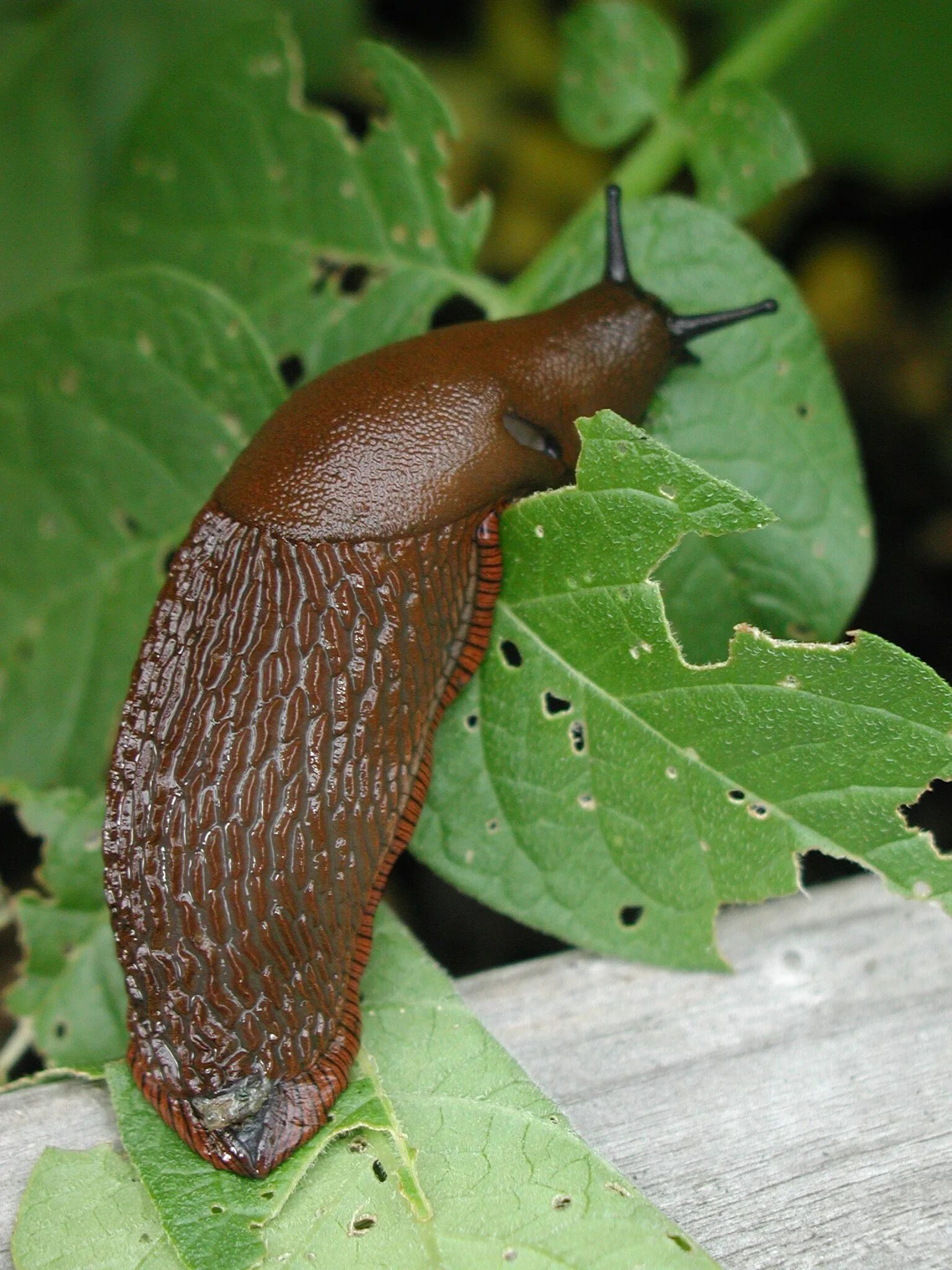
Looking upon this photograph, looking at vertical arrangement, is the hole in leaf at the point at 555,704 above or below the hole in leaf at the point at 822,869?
above

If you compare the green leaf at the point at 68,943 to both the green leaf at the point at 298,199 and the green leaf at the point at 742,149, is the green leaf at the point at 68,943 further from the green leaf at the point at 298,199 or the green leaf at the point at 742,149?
the green leaf at the point at 742,149

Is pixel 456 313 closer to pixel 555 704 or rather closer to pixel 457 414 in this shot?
pixel 457 414

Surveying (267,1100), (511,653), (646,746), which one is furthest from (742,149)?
(267,1100)

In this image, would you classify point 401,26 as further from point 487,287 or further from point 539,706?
point 539,706

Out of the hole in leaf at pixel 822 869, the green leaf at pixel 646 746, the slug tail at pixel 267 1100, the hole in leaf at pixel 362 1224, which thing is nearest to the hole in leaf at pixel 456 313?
the green leaf at pixel 646 746

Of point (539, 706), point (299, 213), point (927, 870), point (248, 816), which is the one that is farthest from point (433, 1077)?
point (299, 213)

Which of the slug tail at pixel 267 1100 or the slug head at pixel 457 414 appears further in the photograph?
the slug head at pixel 457 414

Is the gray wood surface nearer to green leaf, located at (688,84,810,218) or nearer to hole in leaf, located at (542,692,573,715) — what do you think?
hole in leaf, located at (542,692,573,715)
